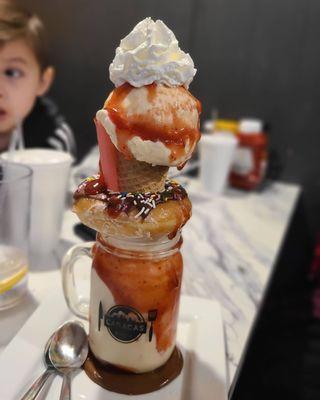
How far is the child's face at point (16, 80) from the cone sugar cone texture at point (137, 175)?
2.87ft

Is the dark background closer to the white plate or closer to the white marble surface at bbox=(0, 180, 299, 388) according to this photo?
the white marble surface at bbox=(0, 180, 299, 388)

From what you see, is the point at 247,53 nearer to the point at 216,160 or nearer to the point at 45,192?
the point at 216,160

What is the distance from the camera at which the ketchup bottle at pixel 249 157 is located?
5.30 feet

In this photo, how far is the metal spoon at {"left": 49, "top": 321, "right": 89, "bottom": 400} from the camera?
22.7 inches

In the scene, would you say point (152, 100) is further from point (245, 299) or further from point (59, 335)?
point (245, 299)

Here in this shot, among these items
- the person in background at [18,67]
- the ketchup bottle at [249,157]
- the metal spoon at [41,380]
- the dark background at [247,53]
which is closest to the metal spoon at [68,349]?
the metal spoon at [41,380]

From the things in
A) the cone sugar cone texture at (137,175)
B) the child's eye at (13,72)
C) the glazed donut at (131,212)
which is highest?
the child's eye at (13,72)

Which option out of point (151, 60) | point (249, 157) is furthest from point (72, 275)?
point (249, 157)

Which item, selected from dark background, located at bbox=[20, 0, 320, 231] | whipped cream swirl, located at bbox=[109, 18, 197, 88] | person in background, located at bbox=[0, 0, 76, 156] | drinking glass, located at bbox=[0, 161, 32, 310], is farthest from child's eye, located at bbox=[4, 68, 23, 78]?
whipped cream swirl, located at bbox=[109, 18, 197, 88]

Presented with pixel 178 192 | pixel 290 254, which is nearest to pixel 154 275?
pixel 178 192

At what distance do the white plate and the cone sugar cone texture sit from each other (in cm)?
26

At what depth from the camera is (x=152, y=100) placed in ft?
1.67

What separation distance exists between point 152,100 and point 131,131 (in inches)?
1.7

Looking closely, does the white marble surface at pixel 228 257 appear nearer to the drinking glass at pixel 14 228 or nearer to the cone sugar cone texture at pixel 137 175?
the drinking glass at pixel 14 228
